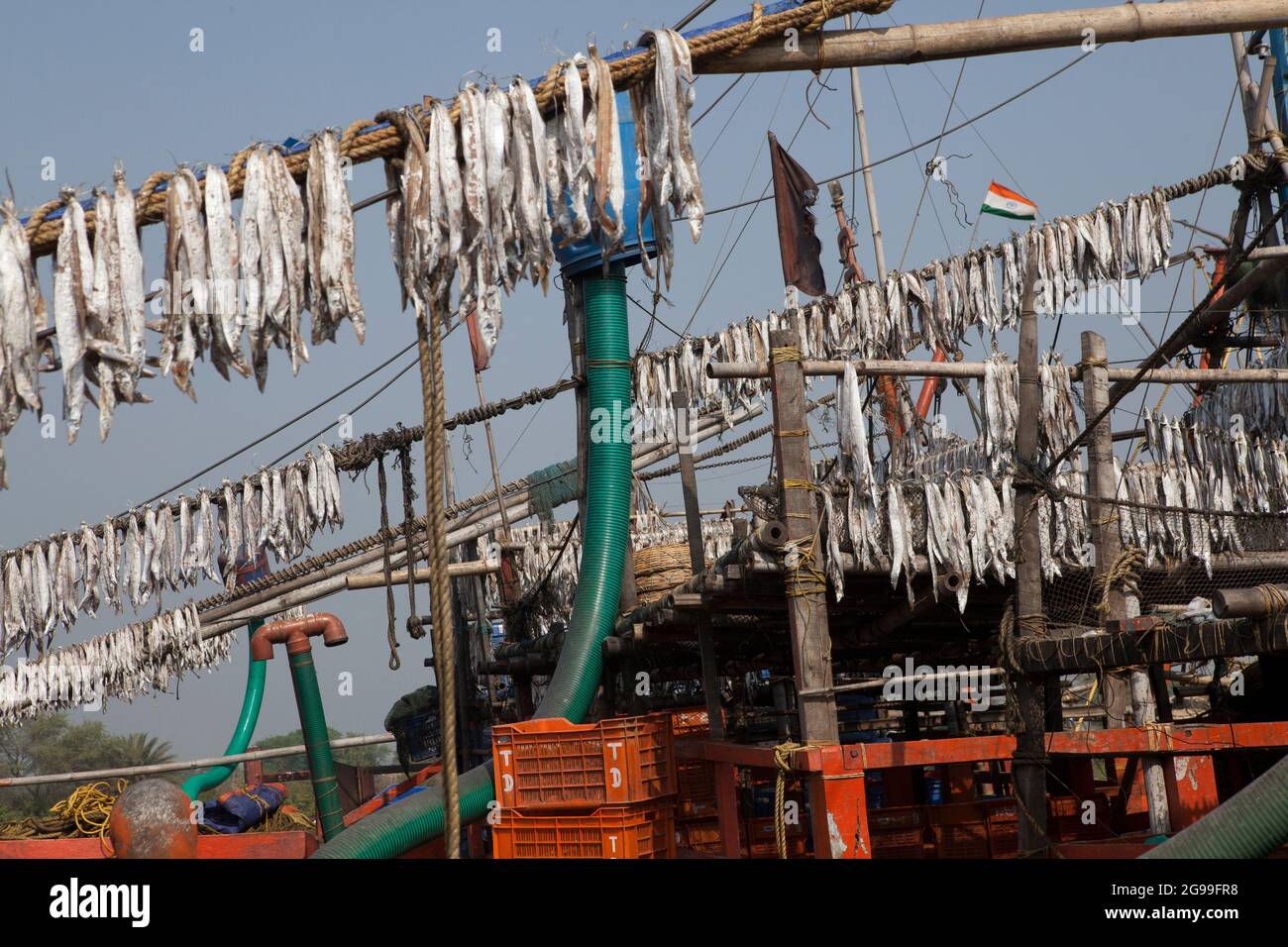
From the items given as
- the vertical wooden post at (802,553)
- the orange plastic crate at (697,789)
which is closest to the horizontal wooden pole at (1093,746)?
the vertical wooden post at (802,553)

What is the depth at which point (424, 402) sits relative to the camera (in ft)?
17.7

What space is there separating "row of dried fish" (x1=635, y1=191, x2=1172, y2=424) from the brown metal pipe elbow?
4.82 m

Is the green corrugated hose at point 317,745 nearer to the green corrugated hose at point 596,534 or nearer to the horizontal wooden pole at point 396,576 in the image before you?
the horizontal wooden pole at point 396,576

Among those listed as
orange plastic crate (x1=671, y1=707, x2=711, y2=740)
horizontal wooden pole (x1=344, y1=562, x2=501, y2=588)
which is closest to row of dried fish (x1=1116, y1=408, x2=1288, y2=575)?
orange plastic crate (x1=671, y1=707, x2=711, y2=740)

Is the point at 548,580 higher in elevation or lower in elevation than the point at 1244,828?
higher

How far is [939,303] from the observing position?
1576 centimetres

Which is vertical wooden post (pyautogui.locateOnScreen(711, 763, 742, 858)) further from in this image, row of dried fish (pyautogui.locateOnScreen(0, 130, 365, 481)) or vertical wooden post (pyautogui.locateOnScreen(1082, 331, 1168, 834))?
row of dried fish (pyautogui.locateOnScreen(0, 130, 365, 481))

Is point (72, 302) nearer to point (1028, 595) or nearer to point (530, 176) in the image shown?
point (530, 176)

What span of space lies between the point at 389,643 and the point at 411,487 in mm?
1732

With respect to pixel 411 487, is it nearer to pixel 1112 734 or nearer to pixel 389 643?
pixel 389 643

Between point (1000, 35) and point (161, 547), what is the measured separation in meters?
11.2

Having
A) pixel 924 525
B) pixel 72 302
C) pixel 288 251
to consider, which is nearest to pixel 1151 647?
pixel 924 525
